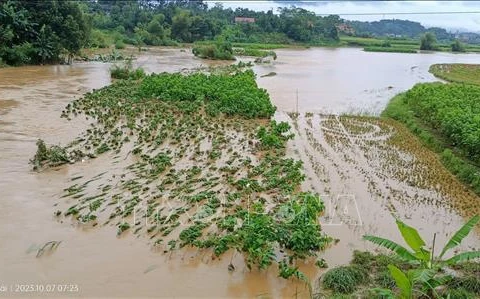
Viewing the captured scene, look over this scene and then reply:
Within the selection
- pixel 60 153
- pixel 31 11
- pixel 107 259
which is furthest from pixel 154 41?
pixel 107 259

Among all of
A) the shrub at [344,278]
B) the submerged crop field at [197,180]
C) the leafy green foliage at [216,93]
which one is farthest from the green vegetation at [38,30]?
the shrub at [344,278]

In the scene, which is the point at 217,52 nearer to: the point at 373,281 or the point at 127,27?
the point at 127,27

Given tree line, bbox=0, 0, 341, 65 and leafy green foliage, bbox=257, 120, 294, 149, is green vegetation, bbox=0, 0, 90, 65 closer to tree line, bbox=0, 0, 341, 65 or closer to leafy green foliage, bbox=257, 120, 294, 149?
tree line, bbox=0, 0, 341, 65

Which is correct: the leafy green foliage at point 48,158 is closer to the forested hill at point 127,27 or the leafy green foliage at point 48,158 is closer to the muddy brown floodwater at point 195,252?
the muddy brown floodwater at point 195,252

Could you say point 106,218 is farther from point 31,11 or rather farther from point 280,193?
point 31,11

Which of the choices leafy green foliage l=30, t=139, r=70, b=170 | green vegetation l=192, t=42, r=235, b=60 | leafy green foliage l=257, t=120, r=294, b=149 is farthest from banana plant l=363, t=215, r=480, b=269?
green vegetation l=192, t=42, r=235, b=60

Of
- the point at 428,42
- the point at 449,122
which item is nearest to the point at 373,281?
the point at 449,122
